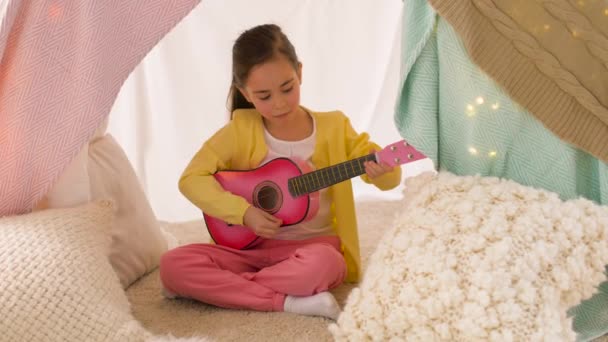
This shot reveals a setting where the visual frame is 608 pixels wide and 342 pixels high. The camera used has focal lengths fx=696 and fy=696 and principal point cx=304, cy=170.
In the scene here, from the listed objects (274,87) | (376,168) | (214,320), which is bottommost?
(214,320)

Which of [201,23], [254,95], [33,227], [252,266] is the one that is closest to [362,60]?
[201,23]

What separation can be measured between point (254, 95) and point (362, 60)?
79 cm

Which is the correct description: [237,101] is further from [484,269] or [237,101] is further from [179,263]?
[484,269]

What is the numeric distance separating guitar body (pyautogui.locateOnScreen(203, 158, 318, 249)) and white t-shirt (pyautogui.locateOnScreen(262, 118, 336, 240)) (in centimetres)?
4

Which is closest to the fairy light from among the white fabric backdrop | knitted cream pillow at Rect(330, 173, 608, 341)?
knitted cream pillow at Rect(330, 173, 608, 341)

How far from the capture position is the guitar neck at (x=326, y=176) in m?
1.50

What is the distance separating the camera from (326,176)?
155cm

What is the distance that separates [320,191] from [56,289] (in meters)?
0.70

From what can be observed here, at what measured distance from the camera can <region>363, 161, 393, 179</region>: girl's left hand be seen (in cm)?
146

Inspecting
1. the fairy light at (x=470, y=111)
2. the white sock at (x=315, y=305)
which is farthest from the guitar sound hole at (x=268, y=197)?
the fairy light at (x=470, y=111)

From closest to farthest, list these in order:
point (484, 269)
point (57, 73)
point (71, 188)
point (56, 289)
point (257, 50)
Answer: point (484, 269) < point (56, 289) < point (57, 73) < point (71, 188) < point (257, 50)

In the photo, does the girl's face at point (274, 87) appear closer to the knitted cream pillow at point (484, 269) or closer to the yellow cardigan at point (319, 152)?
the yellow cardigan at point (319, 152)

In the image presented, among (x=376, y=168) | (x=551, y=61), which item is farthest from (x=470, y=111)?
(x=376, y=168)

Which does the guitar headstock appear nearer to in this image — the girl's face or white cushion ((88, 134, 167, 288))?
the girl's face
